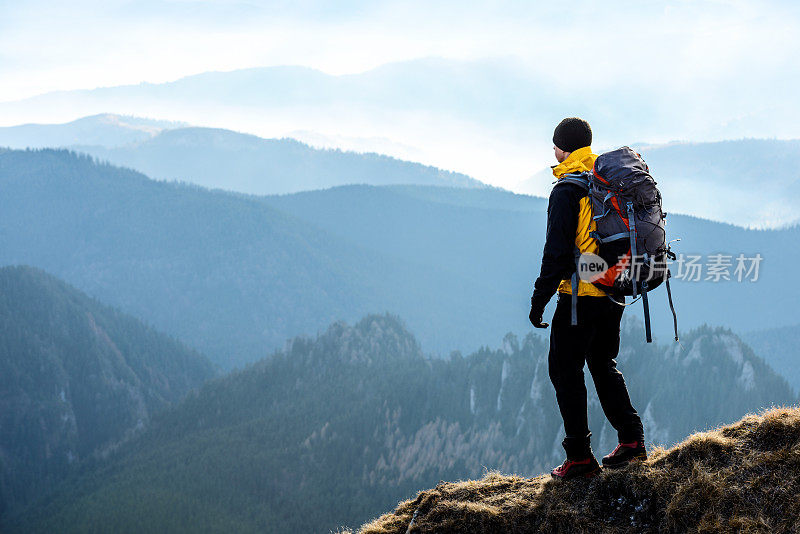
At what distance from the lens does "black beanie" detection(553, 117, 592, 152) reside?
30.2 ft

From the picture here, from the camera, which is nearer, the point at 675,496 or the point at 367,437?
the point at 675,496

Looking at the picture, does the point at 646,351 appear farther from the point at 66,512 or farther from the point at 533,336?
the point at 66,512

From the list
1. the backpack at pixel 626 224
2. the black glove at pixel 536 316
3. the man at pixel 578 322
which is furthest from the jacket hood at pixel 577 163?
the black glove at pixel 536 316

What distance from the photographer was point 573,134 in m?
9.20

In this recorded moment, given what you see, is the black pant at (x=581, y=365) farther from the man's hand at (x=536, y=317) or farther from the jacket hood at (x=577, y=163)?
the jacket hood at (x=577, y=163)

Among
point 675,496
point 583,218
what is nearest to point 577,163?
point 583,218

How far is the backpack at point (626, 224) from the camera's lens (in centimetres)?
845

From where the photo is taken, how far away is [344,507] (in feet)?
385

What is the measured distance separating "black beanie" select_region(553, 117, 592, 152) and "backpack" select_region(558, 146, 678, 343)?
0.60 metres

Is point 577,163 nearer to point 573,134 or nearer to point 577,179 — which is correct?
point 577,179

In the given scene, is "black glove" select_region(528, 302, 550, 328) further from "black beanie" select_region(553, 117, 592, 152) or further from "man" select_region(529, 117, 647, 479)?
"black beanie" select_region(553, 117, 592, 152)

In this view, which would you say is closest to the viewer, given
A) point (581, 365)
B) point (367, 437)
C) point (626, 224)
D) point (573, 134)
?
point (626, 224)

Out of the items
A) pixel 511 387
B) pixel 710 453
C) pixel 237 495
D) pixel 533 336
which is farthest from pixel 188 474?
pixel 710 453

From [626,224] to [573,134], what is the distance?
1.56 m
